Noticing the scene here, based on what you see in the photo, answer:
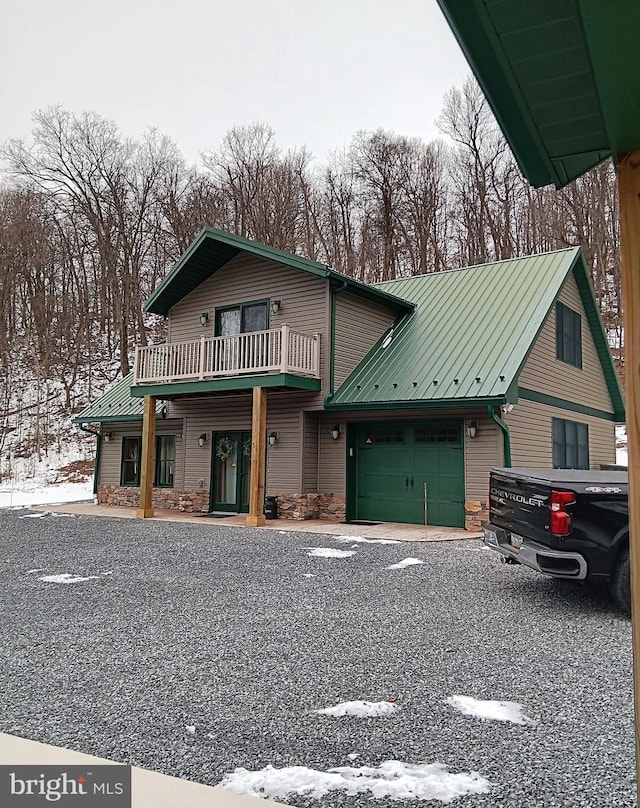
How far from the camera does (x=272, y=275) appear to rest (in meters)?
13.8

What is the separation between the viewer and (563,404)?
13.8 metres

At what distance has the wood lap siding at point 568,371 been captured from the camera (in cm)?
1256

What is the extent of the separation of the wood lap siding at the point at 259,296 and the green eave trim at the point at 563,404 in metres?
4.22

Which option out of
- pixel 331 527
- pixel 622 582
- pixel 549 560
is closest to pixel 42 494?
pixel 331 527

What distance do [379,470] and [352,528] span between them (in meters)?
1.58

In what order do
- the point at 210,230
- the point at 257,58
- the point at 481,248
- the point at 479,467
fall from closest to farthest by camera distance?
A: the point at 479,467
the point at 210,230
the point at 257,58
the point at 481,248

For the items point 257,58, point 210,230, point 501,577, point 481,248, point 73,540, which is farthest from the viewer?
point 481,248

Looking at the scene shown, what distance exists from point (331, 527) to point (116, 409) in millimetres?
8063

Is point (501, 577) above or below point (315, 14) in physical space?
below

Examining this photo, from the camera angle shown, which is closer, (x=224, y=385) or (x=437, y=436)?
(x=437, y=436)

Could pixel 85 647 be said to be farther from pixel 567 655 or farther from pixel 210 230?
pixel 210 230

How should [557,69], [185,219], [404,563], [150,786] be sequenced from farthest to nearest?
[185,219] → [404,563] → [150,786] → [557,69]

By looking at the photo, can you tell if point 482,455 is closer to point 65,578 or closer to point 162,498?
point 65,578

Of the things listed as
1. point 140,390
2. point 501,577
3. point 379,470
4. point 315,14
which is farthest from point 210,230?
point 501,577
